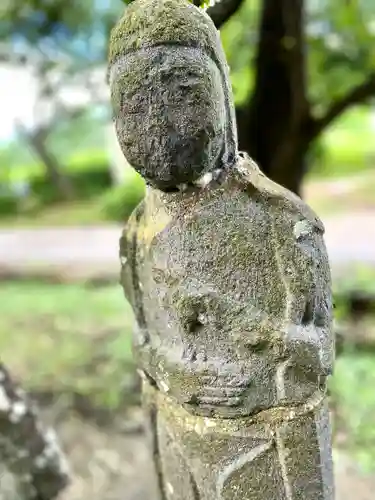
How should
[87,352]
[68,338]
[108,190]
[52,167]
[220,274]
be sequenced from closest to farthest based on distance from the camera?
[220,274] < [87,352] < [68,338] < [52,167] < [108,190]

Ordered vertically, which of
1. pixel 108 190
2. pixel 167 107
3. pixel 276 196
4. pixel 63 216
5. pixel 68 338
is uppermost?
pixel 167 107

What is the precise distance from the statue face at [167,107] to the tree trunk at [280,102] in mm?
2448

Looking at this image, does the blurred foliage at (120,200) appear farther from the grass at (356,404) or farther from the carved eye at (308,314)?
the carved eye at (308,314)

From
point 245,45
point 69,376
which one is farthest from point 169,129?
point 69,376

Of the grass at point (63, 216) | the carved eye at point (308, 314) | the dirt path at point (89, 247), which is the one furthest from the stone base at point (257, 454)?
the grass at point (63, 216)

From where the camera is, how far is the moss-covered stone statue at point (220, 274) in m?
1.39

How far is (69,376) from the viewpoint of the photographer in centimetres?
477

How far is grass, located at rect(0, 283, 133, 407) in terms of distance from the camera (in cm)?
466

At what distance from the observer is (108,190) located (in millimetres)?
8852

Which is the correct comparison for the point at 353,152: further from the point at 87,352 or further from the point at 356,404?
the point at 356,404

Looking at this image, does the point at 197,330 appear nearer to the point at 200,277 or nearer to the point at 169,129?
the point at 200,277

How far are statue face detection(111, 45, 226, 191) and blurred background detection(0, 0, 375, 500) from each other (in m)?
0.61

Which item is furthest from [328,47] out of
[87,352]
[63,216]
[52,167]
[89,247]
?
[63,216]

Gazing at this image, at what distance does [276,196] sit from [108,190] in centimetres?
749
